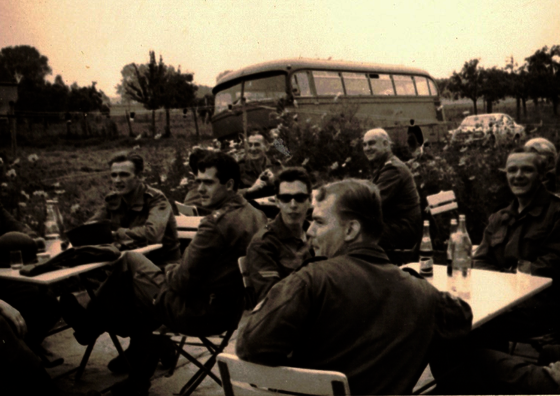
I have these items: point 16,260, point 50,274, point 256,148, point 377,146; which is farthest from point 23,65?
point 256,148

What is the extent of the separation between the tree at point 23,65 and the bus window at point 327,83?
5.20 m

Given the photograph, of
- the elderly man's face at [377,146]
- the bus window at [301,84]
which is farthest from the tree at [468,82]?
the bus window at [301,84]

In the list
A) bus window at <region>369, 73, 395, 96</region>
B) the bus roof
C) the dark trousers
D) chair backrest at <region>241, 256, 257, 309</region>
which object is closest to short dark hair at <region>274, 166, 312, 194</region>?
chair backrest at <region>241, 256, 257, 309</region>

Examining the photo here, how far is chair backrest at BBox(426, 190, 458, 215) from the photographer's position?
4.53 metres

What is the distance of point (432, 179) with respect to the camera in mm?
6703

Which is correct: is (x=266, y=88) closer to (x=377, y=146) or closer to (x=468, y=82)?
(x=468, y=82)

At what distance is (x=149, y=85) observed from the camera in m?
5.67

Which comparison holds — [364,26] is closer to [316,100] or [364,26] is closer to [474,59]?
[474,59]

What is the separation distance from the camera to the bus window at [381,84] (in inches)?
381

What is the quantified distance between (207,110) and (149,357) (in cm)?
436

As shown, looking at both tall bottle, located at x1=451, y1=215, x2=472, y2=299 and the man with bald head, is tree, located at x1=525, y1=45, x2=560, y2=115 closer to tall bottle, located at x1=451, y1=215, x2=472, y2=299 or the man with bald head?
the man with bald head

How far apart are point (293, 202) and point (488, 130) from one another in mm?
4724

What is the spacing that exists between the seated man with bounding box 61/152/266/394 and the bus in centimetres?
406

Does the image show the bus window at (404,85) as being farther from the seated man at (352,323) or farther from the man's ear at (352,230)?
the seated man at (352,323)
